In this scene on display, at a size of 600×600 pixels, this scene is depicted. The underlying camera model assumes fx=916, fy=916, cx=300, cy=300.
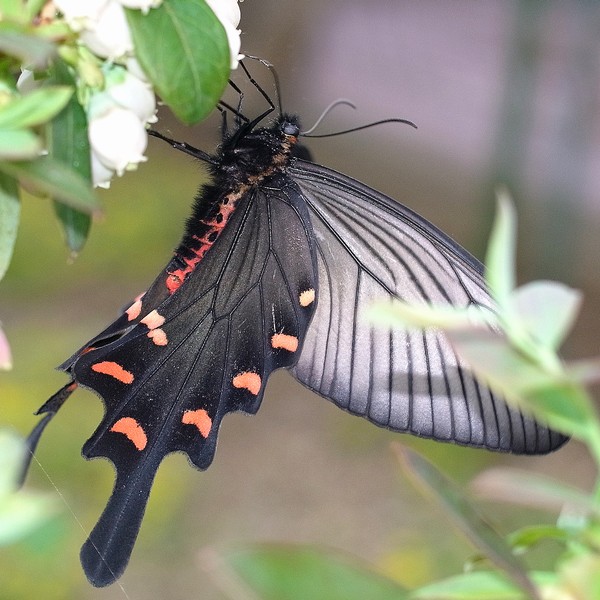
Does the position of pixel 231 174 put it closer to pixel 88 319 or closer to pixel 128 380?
pixel 128 380

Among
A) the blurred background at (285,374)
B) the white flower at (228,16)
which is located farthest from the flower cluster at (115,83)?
the blurred background at (285,374)

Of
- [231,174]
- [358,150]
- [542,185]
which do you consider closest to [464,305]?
[231,174]

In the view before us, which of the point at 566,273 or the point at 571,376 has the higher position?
the point at 571,376

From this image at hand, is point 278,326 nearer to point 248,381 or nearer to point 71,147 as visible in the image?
point 248,381

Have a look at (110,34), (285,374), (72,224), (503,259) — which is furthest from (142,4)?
(285,374)

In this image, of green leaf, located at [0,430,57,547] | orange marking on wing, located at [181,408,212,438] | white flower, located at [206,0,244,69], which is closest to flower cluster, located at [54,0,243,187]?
white flower, located at [206,0,244,69]

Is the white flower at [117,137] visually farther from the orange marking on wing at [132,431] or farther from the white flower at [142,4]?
the orange marking on wing at [132,431]
